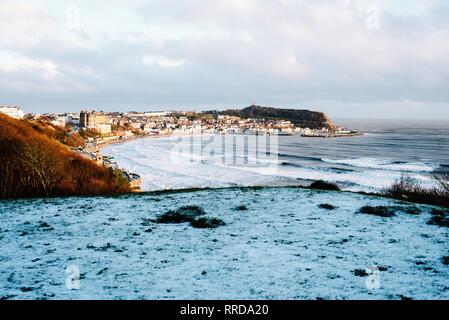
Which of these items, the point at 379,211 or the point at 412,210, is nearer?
the point at 379,211

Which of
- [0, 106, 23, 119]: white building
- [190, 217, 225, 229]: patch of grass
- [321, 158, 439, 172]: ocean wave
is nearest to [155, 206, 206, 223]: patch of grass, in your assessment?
[190, 217, 225, 229]: patch of grass

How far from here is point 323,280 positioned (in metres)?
7.00

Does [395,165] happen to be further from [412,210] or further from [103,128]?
[103,128]

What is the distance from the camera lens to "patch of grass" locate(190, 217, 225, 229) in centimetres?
1090

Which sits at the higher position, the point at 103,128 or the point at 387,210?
the point at 103,128

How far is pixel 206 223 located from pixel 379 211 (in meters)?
5.76

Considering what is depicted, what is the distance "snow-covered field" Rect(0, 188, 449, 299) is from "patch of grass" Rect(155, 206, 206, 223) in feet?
1.21

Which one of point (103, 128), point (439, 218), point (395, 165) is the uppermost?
point (103, 128)

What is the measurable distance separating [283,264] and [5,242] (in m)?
6.88

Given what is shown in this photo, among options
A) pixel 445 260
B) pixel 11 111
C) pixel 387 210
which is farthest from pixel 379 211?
pixel 11 111

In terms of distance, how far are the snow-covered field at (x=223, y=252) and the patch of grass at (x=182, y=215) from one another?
37 centimetres

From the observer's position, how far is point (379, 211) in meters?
12.4

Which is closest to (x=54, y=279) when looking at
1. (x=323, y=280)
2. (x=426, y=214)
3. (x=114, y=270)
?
(x=114, y=270)

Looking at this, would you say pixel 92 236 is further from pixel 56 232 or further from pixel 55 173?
pixel 55 173
